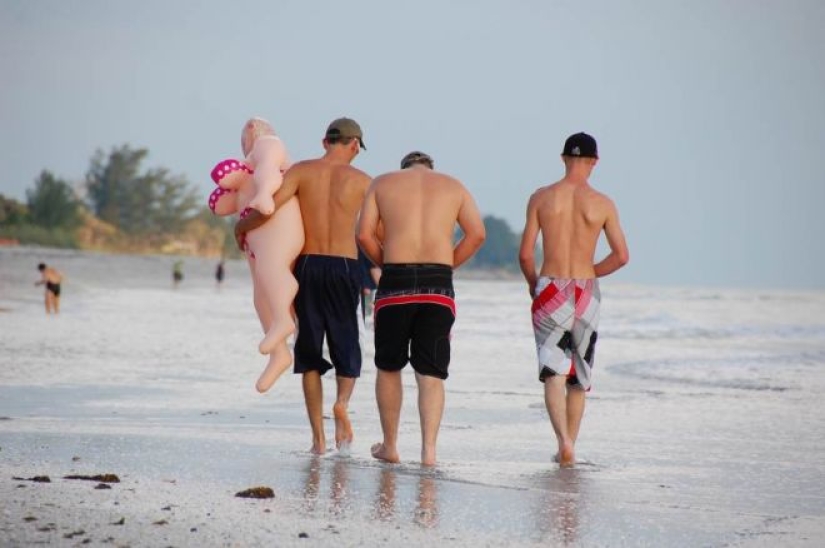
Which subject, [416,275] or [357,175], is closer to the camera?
[416,275]

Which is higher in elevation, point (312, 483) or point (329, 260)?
point (329, 260)

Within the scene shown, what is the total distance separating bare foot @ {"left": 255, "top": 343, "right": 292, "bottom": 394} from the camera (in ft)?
27.0

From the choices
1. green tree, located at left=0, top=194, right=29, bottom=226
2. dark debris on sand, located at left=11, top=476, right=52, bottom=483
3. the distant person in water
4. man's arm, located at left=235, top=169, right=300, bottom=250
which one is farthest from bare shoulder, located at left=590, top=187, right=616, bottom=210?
green tree, located at left=0, top=194, right=29, bottom=226

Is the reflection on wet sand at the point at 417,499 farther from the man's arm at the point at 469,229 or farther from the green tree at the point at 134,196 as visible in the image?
the green tree at the point at 134,196

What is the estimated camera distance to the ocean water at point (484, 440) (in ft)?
19.8

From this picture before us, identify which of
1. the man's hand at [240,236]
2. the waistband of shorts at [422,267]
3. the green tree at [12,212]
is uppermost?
the green tree at [12,212]

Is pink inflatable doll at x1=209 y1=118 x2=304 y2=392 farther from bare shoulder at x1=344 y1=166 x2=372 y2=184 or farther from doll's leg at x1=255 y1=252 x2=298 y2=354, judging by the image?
bare shoulder at x1=344 y1=166 x2=372 y2=184

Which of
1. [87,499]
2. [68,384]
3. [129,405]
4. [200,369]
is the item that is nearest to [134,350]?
[200,369]

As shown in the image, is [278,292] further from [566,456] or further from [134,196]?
[134,196]

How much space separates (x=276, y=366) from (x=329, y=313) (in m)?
0.43

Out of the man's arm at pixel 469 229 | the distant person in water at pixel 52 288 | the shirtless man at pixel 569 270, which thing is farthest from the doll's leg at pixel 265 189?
the distant person in water at pixel 52 288

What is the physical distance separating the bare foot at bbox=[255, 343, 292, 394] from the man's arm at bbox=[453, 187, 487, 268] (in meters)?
1.10

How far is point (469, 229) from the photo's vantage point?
26.2 feet

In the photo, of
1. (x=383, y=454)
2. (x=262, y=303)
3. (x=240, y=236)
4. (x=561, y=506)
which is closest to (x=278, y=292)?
(x=262, y=303)
